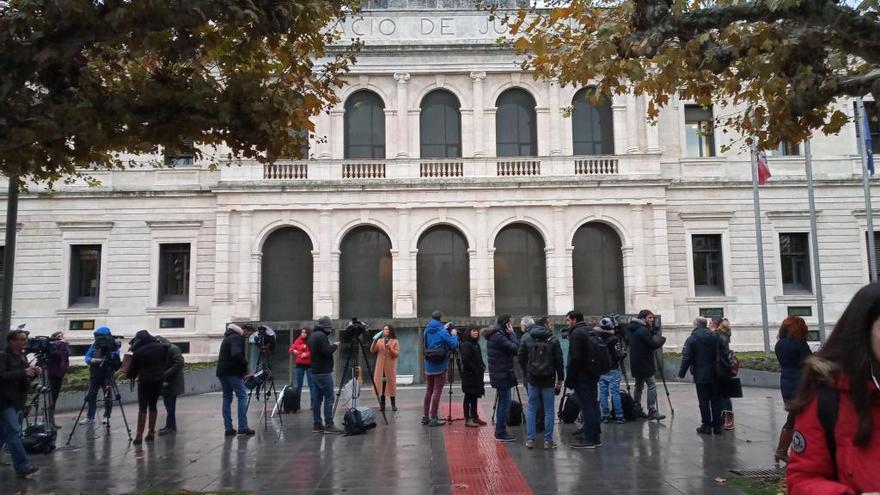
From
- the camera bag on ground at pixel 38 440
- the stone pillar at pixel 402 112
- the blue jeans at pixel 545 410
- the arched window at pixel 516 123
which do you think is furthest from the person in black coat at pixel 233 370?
the arched window at pixel 516 123

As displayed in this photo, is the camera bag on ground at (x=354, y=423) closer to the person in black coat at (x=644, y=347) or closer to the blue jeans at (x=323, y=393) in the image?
the blue jeans at (x=323, y=393)

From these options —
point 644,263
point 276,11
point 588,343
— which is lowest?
point 588,343

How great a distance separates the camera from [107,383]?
43.6 ft

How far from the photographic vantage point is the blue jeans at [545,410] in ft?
32.3

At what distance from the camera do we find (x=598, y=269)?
86.4ft

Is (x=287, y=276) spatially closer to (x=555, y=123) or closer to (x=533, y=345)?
(x=555, y=123)

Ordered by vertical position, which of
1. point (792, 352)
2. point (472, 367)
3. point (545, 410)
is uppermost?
point (792, 352)

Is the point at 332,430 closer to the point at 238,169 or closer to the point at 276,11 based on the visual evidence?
the point at 276,11

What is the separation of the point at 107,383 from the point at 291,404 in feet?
12.2

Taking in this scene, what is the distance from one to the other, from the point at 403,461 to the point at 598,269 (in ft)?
60.7

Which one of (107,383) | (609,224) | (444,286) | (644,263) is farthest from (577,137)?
(107,383)

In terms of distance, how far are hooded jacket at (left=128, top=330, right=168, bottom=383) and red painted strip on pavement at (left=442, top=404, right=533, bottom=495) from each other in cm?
490

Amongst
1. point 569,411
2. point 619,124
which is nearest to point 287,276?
point 619,124

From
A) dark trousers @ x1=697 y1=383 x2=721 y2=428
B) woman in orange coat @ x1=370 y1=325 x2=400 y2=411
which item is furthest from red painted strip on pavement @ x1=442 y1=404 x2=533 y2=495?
dark trousers @ x1=697 y1=383 x2=721 y2=428
